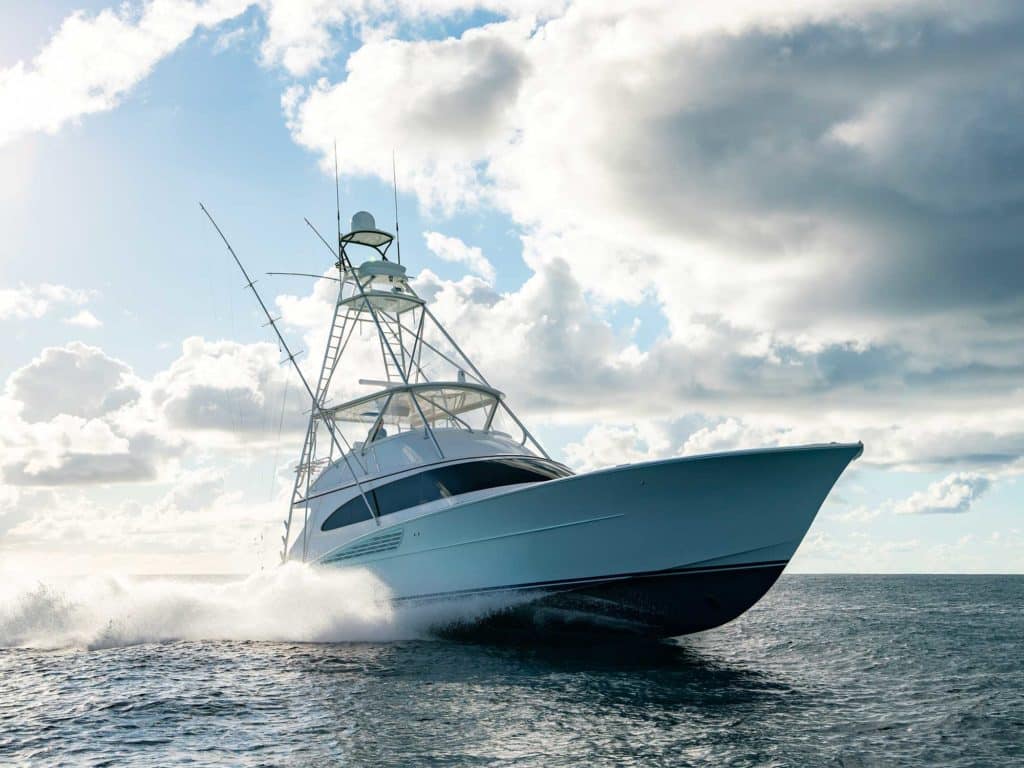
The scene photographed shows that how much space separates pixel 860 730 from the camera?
8.63 meters

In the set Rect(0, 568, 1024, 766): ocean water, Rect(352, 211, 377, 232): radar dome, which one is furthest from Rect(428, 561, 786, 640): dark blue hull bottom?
Rect(352, 211, 377, 232): radar dome

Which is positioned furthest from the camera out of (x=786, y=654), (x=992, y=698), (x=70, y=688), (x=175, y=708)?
(x=786, y=654)

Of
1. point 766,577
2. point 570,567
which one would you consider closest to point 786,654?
point 766,577

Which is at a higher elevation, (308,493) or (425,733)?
(308,493)

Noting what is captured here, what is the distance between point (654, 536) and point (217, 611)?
469 inches

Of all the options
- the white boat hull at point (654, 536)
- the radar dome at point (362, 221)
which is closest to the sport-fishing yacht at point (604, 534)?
the white boat hull at point (654, 536)

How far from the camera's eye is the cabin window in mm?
15266

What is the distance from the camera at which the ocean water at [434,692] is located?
7.88 m

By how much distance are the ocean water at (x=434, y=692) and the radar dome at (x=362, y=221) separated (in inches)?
364

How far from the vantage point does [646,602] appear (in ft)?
42.4

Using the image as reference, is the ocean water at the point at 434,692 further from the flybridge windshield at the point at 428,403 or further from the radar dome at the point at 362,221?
the radar dome at the point at 362,221

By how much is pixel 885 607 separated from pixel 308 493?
25494mm

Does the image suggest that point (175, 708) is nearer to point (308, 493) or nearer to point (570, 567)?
point (570, 567)

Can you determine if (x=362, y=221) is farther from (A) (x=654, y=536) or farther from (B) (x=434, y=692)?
(B) (x=434, y=692)
